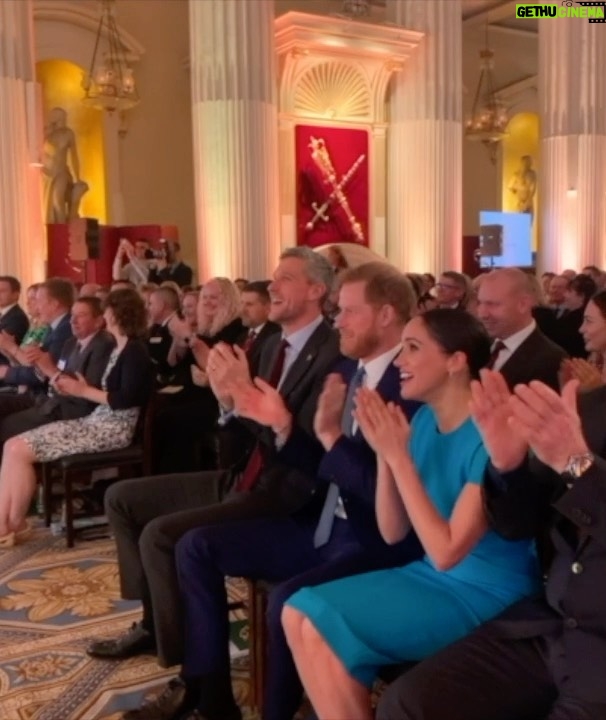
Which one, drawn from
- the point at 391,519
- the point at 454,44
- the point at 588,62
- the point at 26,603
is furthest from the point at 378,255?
the point at 391,519

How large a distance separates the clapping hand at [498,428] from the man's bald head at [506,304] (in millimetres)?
1768

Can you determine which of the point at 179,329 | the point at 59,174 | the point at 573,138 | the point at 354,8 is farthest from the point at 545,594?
the point at 354,8

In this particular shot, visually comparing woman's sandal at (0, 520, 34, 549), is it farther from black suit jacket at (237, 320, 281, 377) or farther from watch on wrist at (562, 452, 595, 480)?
watch on wrist at (562, 452, 595, 480)

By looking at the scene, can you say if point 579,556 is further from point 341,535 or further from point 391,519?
point 341,535

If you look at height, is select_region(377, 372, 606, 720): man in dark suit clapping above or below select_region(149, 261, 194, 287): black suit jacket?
below

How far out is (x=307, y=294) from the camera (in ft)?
10.2

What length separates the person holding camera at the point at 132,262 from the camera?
988 cm

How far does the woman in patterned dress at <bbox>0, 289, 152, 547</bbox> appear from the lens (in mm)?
4262

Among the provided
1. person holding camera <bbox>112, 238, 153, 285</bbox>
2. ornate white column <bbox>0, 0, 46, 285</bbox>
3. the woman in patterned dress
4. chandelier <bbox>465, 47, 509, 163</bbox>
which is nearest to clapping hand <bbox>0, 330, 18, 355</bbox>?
the woman in patterned dress

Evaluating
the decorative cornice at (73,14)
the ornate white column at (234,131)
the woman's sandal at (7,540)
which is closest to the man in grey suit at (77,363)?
the woman's sandal at (7,540)

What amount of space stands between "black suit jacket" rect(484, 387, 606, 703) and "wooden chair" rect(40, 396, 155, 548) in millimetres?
2726

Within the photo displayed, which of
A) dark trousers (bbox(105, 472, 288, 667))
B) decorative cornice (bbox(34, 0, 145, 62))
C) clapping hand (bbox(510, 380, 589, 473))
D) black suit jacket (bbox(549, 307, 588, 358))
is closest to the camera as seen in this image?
clapping hand (bbox(510, 380, 589, 473))

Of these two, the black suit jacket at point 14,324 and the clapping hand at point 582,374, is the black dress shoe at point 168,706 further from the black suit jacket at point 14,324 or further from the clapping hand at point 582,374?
the black suit jacket at point 14,324

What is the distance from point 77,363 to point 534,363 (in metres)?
2.60
